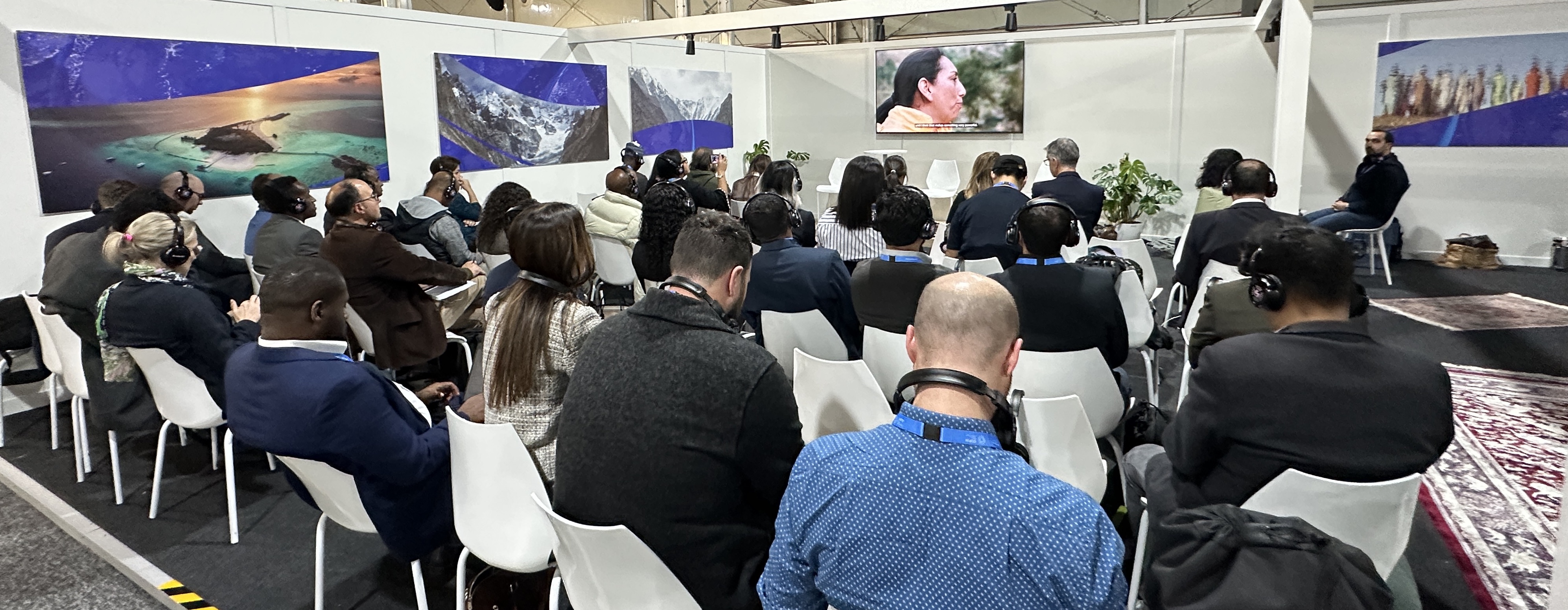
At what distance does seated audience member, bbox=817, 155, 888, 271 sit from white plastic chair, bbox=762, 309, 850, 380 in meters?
1.07

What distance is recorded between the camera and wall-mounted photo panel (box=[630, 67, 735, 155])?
32.8 ft

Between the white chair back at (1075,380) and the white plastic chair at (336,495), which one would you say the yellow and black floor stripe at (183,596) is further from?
the white chair back at (1075,380)

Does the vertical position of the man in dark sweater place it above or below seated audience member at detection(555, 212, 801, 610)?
above

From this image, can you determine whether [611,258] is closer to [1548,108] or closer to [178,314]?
[178,314]

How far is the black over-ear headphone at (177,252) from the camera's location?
3332 millimetres

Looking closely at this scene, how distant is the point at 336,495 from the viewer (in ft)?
7.81

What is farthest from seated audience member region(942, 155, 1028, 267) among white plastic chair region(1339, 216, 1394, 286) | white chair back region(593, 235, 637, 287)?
white plastic chair region(1339, 216, 1394, 286)

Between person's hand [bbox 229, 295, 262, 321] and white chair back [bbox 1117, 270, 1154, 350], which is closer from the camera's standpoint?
person's hand [bbox 229, 295, 262, 321]

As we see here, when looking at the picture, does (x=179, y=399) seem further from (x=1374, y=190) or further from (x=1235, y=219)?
(x=1374, y=190)

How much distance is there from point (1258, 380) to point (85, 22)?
6.68 m

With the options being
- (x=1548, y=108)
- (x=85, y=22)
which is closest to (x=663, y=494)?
(x=85, y=22)

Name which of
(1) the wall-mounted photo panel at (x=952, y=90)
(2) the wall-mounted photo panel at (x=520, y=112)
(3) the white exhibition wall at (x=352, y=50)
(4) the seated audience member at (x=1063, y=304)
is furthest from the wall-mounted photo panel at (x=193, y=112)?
(1) the wall-mounted photo panel at (x=952, y=90)

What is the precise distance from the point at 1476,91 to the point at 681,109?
795 centimetres

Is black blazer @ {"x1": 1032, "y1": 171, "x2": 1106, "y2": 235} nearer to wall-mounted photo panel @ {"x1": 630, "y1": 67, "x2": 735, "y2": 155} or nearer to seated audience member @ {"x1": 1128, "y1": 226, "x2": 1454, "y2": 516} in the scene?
seated audience member @ {"x1": 1128, "y1": 226, "x2": 1454, "y2": 516}
